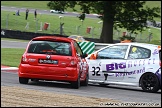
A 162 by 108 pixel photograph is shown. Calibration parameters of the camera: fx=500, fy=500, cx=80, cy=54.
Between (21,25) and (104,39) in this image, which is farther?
(21,25)

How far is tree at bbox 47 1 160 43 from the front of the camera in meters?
34.3

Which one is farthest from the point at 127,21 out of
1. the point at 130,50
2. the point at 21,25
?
the point at 130,50

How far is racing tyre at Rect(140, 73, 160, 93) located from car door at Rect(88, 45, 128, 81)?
769 millimetres

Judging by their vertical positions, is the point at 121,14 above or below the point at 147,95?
above

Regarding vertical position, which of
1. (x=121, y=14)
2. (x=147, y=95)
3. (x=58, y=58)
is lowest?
(x=147, y=95)

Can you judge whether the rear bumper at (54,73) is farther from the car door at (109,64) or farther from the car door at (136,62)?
the car door at (136,62)

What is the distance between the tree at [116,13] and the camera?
34344 millimetres

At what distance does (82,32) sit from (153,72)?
37830mm

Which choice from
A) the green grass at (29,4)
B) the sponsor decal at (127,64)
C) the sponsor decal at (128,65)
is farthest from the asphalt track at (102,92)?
the green grass at (29,4)

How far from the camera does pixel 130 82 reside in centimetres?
1491

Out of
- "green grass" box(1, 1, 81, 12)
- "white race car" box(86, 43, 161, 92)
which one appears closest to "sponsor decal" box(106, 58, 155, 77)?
"white race car" box(86, 43, 161, 92)

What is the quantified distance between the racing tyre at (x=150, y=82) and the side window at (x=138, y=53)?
0.64 meters

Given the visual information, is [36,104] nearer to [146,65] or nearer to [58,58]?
[58,58]

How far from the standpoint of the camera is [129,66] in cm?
1492
